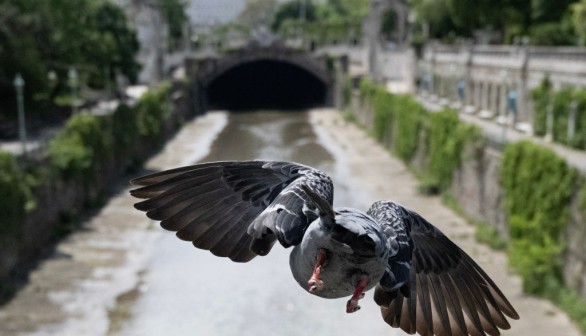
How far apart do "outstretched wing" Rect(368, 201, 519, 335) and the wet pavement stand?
21804 millimetres

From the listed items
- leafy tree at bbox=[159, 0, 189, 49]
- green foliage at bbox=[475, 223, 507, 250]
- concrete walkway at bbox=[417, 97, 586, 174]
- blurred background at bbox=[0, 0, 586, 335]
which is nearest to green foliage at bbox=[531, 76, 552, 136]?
blurred background at bbox=[0, 0, 586, 335]

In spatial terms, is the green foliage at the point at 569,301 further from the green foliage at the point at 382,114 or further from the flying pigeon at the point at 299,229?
the green foliage at the point at 382,114

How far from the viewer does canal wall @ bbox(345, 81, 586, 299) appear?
29953mm

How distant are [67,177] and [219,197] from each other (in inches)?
1462

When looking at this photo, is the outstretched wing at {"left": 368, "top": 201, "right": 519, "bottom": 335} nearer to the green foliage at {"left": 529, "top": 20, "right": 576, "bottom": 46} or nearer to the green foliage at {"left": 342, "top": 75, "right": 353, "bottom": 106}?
the green foliage at {"left": 529, "top": 20, "right": 576, "bottom": 46}

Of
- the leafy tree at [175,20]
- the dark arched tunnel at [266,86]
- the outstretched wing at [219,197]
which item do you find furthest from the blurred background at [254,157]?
the outstretched wing at [219,197]

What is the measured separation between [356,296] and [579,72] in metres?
45.9

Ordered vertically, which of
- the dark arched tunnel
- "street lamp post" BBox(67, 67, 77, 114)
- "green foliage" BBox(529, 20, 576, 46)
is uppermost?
"green foliage" BBox(529, 20, 576, 46)

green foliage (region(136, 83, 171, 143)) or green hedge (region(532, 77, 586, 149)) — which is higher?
green hedge (region(532, 77, 586, 149))

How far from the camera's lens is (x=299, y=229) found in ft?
19.0

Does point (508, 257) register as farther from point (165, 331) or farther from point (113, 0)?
point (113, 0)

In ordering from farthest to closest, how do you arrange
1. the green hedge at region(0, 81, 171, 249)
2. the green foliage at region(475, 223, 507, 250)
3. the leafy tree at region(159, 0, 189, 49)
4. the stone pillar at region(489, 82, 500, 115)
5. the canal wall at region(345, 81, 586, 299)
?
1. the leafy tree at region(159, 0, 189, 49)
2. the stone pillar at region(489, 82, 500, 115)
3. the green foliage at region(475, 223, 507, 250)
4. the green hedge at region(0, 81, 171, 249)
5. the canal wall at region(345, 81, 586, 299)

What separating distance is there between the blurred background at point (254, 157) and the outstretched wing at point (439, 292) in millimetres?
21906

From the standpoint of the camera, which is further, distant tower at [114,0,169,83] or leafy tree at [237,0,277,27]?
leafy tree at [237,0,277,27]
